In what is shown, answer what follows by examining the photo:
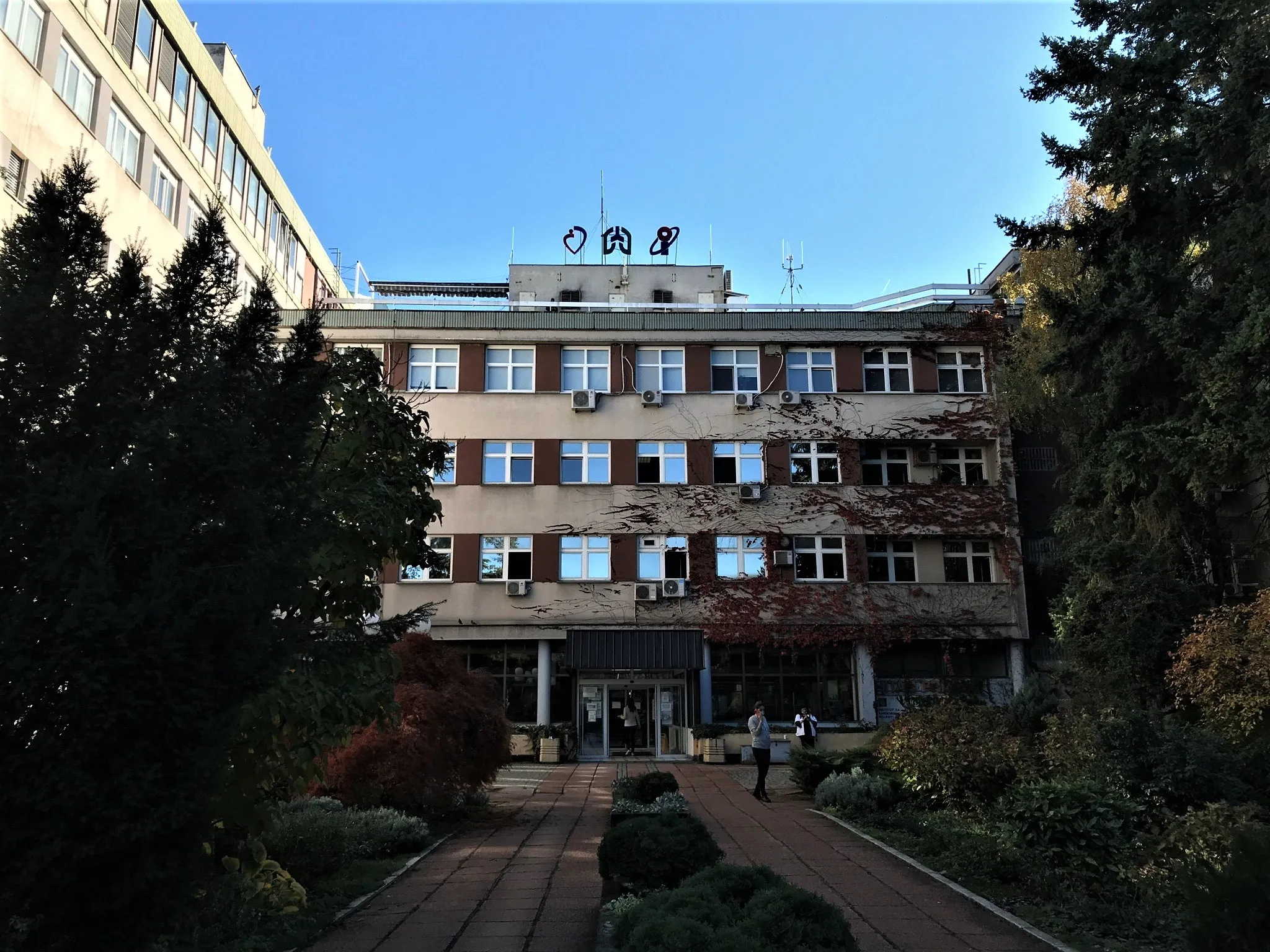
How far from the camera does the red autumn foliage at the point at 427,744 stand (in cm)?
1241

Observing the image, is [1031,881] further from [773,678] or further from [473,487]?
[473,487]

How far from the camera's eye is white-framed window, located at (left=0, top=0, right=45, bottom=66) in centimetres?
1809

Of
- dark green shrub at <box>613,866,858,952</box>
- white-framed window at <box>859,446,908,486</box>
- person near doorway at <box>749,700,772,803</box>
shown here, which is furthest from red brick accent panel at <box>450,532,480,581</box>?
dark green shrub at <box>613,866,858,952</box>

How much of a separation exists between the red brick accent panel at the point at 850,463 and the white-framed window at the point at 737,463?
256 centimetres

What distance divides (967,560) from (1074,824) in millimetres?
22898

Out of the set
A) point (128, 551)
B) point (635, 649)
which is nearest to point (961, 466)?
point (635, 649)

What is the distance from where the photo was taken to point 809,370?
106ft

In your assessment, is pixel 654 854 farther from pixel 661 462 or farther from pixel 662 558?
pixel 661 462

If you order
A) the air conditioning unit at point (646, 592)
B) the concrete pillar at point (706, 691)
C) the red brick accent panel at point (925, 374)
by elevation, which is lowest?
the concrete pillar at point (706, 691)

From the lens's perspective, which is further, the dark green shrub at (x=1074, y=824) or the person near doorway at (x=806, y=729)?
the person near doorway at (x=806, y=729)

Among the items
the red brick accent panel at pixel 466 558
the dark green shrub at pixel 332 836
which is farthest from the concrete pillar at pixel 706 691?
the dark green shrub at pixel 332 836

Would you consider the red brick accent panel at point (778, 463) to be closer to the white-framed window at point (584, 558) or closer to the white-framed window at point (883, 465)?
the white-framed window at point (883, 465)

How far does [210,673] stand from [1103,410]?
17746 millimetres

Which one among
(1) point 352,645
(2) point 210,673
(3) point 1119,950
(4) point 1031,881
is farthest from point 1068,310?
(2) point 210,673
